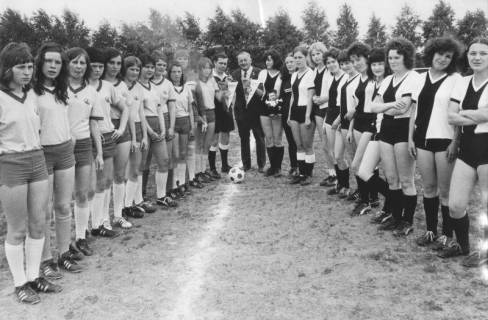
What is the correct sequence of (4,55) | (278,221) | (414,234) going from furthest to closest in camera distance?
(278,221)
(414,234)
(4,55)

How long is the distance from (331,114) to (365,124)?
108 centimetres

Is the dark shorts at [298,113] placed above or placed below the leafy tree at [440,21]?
below

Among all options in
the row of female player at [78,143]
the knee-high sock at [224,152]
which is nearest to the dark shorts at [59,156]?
the row of female player at [78,143]

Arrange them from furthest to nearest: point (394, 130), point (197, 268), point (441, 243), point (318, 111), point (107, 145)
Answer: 1. point (318, 111)
2. point (107, 145)
3. point (394, 130)
4. point (441, 243)
5. point (197, 268)

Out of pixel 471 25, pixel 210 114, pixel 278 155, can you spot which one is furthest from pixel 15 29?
pixel 278 155

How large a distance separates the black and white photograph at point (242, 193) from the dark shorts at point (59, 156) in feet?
0.08

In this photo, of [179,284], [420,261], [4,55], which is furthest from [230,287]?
[4,55]

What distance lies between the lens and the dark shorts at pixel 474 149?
381 centimetres

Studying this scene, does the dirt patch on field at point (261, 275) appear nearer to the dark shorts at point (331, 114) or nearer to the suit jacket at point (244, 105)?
the dark shorts at point (331, 114)

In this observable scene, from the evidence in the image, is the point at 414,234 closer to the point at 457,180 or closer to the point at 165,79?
the point at 457,180

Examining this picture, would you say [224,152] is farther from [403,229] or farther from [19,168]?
[19,168]

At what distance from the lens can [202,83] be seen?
775 cm

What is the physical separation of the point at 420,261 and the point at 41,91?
3.81 m

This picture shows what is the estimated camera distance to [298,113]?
7.66 meters
